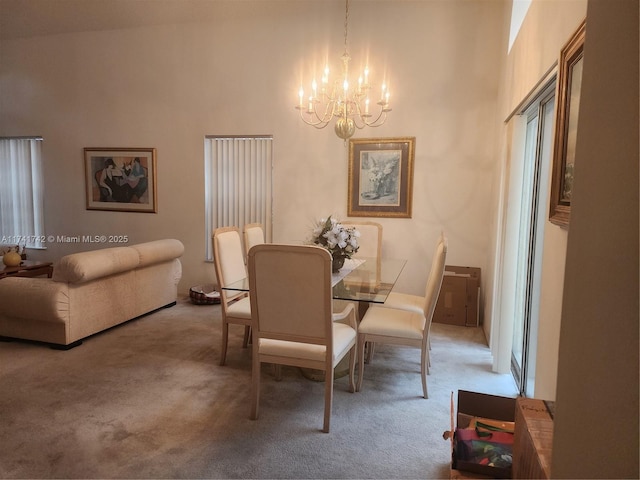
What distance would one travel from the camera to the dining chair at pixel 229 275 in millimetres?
3109

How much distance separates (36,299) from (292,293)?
2.37 m

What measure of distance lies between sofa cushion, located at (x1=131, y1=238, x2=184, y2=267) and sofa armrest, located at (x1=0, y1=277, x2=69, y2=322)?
0.78 metres

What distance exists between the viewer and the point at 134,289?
4.10 m

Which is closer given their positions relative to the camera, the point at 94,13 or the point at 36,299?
the point at 36,299

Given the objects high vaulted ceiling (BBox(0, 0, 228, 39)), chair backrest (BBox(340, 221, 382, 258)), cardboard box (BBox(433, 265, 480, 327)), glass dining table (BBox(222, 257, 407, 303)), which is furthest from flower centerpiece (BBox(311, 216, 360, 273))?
high vaulted ceiling (BBox(0, 0, 228, 39))

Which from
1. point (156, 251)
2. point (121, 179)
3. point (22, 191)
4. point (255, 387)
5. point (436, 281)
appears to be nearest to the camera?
point (255, 387)

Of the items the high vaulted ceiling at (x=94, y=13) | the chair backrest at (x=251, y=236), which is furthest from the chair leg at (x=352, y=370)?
the high vaulted ceiling at (x=94, y=13)

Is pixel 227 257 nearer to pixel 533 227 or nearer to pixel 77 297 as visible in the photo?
pixel 77 297

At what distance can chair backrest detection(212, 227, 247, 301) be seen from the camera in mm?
3115

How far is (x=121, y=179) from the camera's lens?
5.79 meters

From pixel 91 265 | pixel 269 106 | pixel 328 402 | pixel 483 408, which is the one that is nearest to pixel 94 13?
pixel 269 106

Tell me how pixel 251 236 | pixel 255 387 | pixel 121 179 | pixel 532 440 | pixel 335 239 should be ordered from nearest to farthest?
pixel 532 440, pixel 255 387, pixel 335 239, pixel 251 236, pixel 121 179

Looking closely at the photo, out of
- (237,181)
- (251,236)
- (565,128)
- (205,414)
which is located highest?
(565,128)

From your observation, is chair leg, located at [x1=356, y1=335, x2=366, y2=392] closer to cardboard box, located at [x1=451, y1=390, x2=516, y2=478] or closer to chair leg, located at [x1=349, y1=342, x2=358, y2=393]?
chair leg, located at [x1=349, y1=342, x2=358, y2=393]
